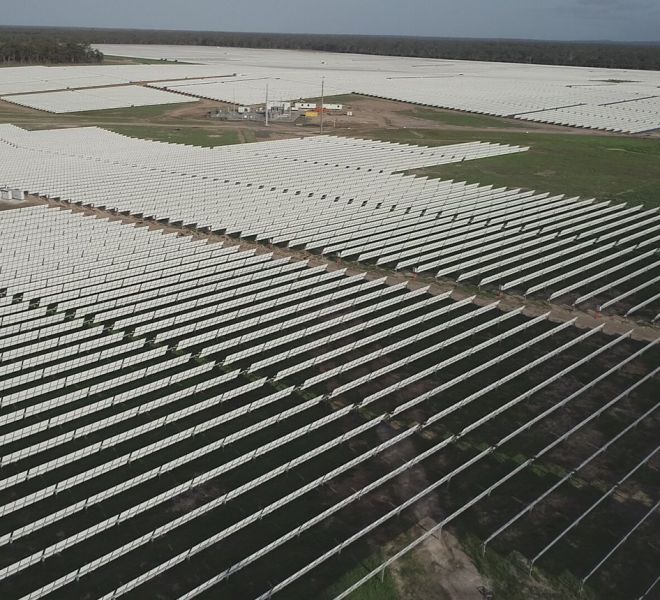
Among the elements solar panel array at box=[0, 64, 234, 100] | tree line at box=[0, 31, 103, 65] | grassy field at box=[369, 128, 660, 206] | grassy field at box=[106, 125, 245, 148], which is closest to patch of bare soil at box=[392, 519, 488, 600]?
grassy field at box=[369, 128, 660, 206]

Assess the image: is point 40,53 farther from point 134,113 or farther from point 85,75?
point 134,113

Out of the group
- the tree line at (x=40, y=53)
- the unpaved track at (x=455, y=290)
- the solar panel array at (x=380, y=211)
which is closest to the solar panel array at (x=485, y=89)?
the tree line at (x=40, y=53)

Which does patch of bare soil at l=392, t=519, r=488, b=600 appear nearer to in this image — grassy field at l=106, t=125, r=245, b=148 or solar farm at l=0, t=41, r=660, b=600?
solar farm at l=0, t=41, r=660, b=600

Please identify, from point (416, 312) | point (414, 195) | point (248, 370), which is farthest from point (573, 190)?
point (248, 370)

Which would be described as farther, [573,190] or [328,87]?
[328,87]

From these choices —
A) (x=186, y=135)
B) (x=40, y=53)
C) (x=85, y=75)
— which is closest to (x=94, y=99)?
(x=186, y=135)

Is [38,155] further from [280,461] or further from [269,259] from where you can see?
[280,461]
